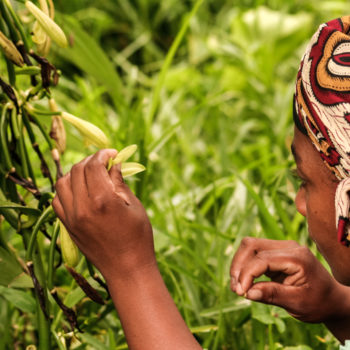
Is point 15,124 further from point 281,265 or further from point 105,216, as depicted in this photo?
point 281,265

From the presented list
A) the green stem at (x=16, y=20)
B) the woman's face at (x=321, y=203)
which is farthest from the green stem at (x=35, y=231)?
the woman's face at (x=321, y=203)

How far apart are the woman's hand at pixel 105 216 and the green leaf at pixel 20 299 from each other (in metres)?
0.24

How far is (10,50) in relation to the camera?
0.76 meters

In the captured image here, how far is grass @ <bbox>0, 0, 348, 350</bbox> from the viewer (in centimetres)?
107

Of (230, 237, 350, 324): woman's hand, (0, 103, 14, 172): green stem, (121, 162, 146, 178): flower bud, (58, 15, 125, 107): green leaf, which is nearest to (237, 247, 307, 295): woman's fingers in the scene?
(230, 237, 350, 324): woman's hand

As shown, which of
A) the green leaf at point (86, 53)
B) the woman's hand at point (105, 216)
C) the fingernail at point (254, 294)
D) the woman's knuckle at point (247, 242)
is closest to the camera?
the woman's hand at point (105, 216)

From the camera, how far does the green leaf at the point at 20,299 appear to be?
35.9 inches

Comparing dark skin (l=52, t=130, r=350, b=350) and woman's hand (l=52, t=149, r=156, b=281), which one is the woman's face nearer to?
dark skin (l=52, t=130, r=350, b=350)

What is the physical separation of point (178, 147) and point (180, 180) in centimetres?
29

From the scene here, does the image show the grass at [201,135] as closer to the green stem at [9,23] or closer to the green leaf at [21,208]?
the green leaf at [21,208]

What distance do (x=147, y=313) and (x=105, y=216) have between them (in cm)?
12

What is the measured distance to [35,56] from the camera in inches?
30.4

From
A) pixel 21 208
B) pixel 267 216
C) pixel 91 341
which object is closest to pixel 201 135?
pixel 267 216

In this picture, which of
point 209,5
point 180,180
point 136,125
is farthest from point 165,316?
point 209,5
